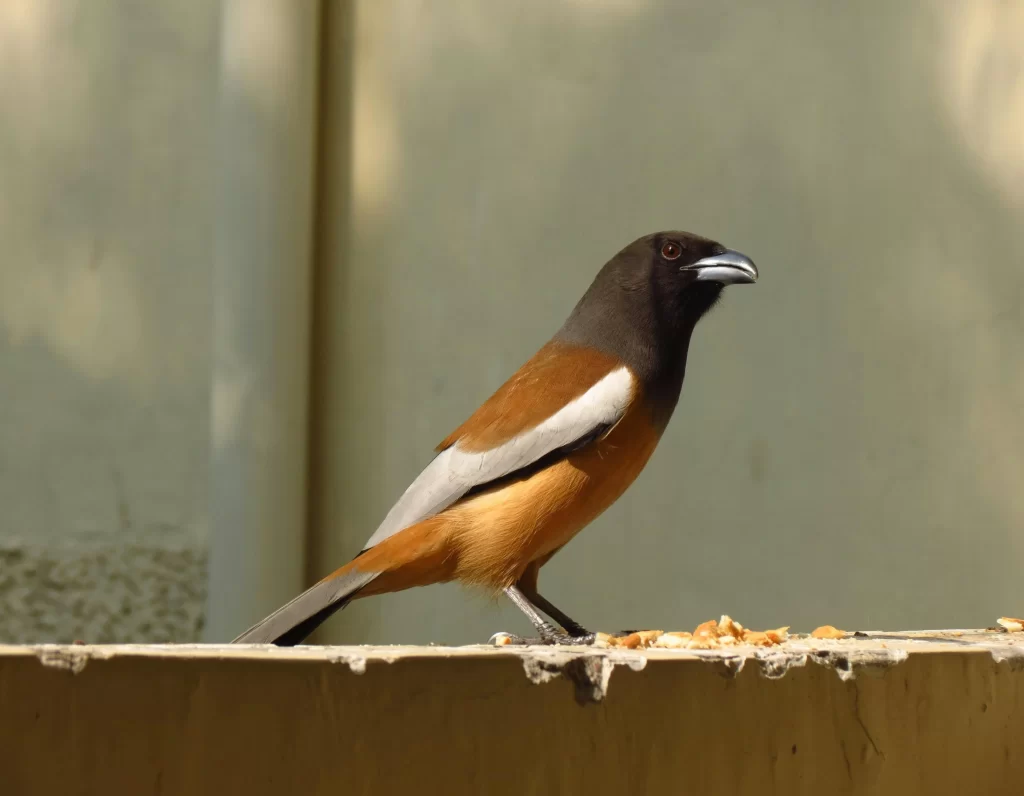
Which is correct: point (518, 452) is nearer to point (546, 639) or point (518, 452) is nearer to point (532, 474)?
point (532, 474)

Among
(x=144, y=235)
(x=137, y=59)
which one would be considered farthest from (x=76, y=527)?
(x=137, y=59)

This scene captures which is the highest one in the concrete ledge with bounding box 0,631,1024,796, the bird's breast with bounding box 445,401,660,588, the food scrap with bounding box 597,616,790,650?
the bird's breast with bounding box 445,401,660,588

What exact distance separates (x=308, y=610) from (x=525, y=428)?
2.32 feet

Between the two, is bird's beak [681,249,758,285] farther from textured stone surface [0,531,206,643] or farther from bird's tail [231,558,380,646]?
textured stone surface [0,531,206,643]

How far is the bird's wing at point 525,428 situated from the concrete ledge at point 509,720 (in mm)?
1158

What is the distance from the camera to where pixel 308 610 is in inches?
106

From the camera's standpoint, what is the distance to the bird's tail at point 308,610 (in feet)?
8.78

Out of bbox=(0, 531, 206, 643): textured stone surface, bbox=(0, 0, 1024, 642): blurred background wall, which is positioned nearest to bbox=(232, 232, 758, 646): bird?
bbox=(0, 0, 1024, 642): blurred background wall

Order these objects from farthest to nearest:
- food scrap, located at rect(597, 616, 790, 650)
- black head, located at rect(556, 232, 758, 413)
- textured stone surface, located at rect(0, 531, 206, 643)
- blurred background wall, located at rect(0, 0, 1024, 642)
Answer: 1. textured stone surface, located at rect(0, 531, 206, 643)
2. blurred background wall, located at rect(0, 0, 1024, 642)
3. black head, located at rect(556, 232, 758, 413)
4. food scrap, located at rect(597, 616, 790, 650)

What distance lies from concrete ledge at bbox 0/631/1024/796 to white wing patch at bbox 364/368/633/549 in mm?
1137

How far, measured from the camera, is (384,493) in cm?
560

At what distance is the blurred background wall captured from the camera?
14.9 ft

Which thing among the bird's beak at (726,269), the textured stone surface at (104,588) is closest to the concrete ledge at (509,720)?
the bird's beak at (726,269)

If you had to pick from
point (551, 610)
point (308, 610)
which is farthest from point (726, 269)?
point (308, 610)
